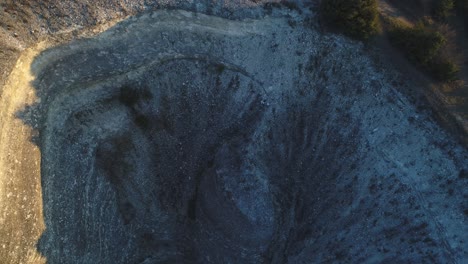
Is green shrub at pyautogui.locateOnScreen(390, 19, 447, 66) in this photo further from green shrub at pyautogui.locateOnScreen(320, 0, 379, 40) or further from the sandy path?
the sandy path

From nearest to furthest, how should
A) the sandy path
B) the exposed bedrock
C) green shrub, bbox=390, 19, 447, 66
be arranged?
the sandy path < the exposed bedrock < green shrub, bbox=390, 19, 447, 66

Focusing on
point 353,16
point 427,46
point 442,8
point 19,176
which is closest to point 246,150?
point 353,16

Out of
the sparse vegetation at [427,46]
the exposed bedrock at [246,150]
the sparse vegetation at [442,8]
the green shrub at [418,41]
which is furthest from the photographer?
the sparse vegetation at [442,8]

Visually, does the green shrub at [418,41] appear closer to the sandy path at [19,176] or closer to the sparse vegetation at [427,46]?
the sparse vegetation at [427,46]

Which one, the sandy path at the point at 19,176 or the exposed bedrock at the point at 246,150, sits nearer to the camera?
the sandy path at the point at 19,176

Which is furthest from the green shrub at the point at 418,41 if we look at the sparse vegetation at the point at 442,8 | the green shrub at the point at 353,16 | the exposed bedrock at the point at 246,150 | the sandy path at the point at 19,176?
the sandy path at the point at 19,176

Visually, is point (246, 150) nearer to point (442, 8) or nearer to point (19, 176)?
point (19, 176)

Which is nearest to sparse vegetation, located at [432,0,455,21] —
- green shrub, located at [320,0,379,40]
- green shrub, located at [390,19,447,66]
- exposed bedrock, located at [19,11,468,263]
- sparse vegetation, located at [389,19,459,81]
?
sparse vegetation, located at [389,19,459,81]
